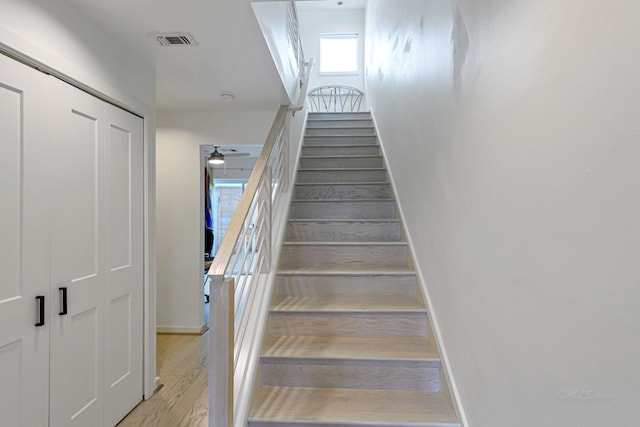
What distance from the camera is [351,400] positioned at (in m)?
1.71

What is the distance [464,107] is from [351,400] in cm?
147

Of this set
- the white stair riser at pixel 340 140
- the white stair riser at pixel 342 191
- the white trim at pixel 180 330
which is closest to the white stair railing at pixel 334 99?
the white stair riser at pixel 340 140

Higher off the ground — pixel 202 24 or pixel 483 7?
pixel 202 24

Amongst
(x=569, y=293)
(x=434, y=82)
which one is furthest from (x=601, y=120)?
(x=434, y=82)

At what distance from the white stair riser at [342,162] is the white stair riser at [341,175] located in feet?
0.86

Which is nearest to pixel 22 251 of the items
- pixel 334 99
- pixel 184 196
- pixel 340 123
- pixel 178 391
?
pixel 178 391

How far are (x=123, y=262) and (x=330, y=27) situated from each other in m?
5.84

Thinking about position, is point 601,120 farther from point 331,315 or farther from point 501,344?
point 331,315

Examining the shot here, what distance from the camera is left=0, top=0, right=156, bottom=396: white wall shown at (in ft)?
4.68

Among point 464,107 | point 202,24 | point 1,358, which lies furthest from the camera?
point 202,24

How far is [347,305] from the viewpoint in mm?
2162

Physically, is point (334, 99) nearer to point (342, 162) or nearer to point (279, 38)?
point (342, 162)

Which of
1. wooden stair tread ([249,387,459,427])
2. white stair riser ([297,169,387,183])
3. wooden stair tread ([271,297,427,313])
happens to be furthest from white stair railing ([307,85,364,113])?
wooden stair tread ([249,387,459,427])

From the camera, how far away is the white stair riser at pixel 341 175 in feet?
11.5
